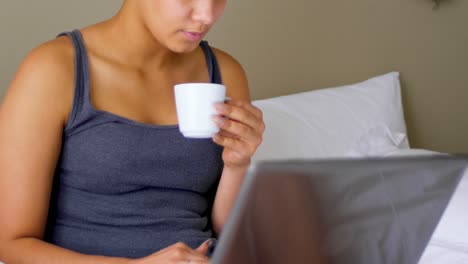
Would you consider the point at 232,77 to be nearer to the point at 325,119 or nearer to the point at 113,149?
the point at 113,149

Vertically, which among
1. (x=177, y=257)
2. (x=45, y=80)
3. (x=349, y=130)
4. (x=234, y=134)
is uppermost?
(x=45, y=80)

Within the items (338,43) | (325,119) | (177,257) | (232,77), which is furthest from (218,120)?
(338,43)

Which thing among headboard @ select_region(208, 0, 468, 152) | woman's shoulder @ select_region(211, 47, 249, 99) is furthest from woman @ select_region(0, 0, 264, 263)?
headboard @ select_region(208, 0, 468, 152)

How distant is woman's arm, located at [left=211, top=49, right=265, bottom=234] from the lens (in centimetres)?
85

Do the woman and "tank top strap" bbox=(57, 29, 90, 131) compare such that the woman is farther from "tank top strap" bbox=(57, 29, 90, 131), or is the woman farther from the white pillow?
the white pillow

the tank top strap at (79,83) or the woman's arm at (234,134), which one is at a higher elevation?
the tank top strap at (79,83)

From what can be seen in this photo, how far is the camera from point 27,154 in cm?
92

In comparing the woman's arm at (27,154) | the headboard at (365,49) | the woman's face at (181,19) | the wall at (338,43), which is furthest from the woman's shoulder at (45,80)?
the headboard at (365,49)

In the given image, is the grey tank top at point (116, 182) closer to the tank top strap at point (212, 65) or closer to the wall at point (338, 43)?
the tank top strap at point (212, 65)

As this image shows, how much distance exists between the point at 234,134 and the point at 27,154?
319 millimetres

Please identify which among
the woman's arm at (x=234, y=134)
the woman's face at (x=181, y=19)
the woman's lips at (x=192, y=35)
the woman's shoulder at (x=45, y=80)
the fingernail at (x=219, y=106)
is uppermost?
the woman's face at (x=181, y=19)

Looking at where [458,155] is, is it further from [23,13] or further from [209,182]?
[23,13]

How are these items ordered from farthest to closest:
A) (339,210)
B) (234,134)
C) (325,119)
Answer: (325,119)
(234,134)
(339,210)

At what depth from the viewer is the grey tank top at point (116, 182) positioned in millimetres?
980
